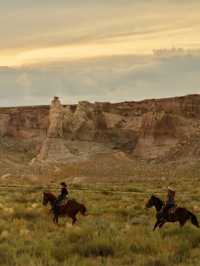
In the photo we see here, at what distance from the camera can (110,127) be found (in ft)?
366

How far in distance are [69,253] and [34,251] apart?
87 cm

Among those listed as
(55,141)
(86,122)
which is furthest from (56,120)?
(86,122)

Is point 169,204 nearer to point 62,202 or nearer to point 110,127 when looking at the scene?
point 62,202

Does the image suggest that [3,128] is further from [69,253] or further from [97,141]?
[69,253]

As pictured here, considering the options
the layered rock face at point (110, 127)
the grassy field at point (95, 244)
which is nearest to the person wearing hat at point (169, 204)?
the grassy field at point (95, 244)

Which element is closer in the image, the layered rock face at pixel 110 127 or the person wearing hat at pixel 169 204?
the person wearing hat at pixel 169 204

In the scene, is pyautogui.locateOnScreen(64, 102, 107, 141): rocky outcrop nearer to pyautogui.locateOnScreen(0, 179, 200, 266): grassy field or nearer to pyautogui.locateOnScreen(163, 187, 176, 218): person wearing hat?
pyautogui.locateOnScreen(0, 179, 200, 266): grassy field

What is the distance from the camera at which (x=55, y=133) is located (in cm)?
9894

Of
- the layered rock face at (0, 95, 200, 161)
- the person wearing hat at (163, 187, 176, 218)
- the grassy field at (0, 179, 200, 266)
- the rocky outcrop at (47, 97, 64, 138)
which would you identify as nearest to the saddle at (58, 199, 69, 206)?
the grassy field at (0, 179, 200, 266)

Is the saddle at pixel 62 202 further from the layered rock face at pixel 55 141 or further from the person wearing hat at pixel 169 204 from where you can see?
the layered rock face at pixel 55 141

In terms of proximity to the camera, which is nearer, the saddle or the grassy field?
the grassy field

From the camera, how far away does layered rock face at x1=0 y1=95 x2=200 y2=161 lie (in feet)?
317

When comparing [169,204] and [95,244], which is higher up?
[169,204]

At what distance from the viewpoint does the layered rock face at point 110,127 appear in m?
96.6
